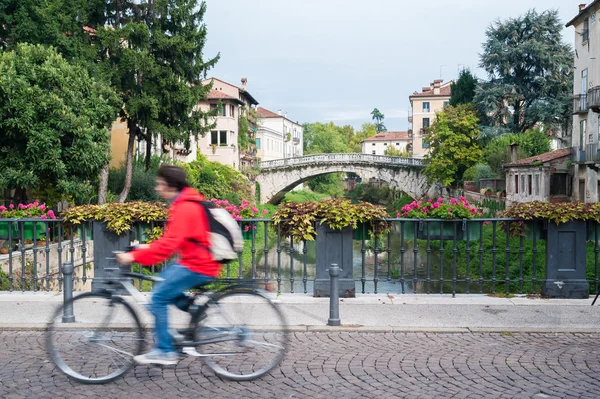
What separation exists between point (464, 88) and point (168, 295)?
54941mm

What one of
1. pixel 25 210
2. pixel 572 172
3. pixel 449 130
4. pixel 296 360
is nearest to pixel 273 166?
pixel 449 130

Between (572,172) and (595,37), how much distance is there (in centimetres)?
828

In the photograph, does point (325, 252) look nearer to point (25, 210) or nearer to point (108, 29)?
point (25, 210)

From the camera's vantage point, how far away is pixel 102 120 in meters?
25.3

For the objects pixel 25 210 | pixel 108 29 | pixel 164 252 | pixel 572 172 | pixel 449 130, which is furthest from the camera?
pixel 449 130

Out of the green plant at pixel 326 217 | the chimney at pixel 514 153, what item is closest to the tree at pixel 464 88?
the chimney at pixel 514 153

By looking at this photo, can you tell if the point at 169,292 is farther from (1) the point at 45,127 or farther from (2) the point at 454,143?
(2) the point at 454,143

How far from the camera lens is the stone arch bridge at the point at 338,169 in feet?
194

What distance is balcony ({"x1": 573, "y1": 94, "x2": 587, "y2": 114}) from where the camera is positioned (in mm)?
36966

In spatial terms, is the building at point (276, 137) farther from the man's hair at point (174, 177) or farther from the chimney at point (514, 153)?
the man's hair at point (174, 177)

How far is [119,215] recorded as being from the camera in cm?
945

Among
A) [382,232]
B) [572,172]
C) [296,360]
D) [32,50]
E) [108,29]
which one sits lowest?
[296,360]

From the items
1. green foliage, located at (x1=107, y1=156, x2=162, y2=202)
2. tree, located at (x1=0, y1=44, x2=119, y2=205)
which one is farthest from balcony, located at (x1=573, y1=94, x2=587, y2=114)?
tree, located at (x1=0, y1=44, x2=119, y2=205)

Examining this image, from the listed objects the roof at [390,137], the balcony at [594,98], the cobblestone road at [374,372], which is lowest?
the cobblestone road at [374,372]
